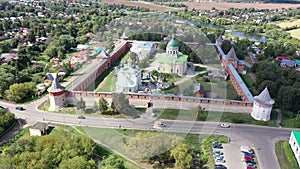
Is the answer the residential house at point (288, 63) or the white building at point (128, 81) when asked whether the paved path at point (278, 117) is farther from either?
the residential house at point (288, 63)

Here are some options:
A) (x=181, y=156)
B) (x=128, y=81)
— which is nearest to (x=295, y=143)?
(x=181, y=156)

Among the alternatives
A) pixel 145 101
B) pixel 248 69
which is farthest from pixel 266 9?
pixel 145 101

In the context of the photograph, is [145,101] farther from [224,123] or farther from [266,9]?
[266,9]

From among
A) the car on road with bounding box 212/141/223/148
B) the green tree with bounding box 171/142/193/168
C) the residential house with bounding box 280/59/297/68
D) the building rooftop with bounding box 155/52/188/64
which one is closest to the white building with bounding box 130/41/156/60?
the building rooftop with bounding box 155/52/188/64

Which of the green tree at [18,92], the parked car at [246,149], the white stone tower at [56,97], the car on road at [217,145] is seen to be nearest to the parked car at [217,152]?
the car on road at [217,145]

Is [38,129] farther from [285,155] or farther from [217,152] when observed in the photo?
[285,155]

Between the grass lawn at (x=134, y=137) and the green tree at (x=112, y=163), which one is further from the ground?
the green tree at (x=112, y=163)
